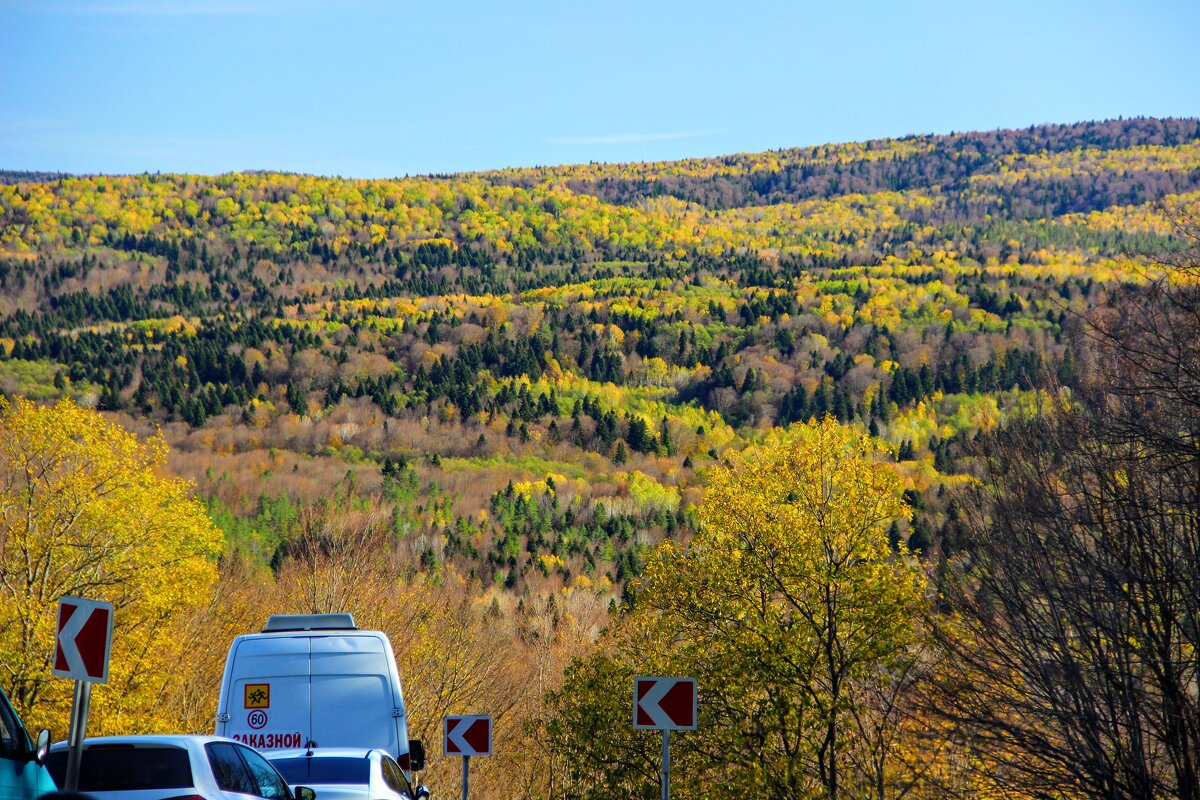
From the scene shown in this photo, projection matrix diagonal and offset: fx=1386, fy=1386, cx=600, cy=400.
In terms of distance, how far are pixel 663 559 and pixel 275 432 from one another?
166 meters

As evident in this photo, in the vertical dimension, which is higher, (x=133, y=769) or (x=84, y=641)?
(x=84, y=641)

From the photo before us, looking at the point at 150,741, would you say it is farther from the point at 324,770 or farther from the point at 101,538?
the point at 101,538

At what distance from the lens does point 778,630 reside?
25641mm

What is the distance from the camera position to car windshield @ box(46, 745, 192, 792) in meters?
11.1

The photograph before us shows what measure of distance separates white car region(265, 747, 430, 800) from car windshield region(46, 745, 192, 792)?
2.94 m

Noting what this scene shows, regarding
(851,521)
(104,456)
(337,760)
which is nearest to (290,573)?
(104,456)

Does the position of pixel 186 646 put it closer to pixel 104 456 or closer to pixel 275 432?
pixel 104 456

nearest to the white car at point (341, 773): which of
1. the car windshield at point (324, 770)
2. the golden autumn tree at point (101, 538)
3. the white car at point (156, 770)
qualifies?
the car windshield at point (324, 770)

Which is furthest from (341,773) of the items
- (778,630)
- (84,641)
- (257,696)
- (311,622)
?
(778,630)

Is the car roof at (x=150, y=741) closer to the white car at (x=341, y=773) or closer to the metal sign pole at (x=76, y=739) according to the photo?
the metal sign pole at (x=76, y=739)

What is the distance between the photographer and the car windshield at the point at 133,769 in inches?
436

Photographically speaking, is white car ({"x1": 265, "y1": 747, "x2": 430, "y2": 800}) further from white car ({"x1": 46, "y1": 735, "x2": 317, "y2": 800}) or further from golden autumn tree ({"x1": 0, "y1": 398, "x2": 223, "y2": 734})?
golden autumn tree ({"x1": 0, "y1": 398, "x2": 223, "y2": 734})

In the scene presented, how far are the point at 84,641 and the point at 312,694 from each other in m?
6.06

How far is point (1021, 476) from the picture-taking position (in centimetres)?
2066
